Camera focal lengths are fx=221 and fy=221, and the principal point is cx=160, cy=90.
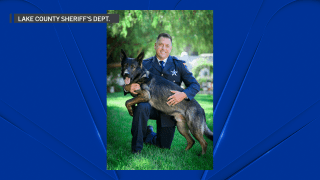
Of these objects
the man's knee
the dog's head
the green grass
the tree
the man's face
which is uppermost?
the tree

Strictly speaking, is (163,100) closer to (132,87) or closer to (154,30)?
(132,87)

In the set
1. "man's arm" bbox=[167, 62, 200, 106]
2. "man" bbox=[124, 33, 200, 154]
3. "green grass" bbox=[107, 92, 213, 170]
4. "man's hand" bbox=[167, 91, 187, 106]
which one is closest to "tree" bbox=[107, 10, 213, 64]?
"man" bbox=[124, 33, 200, 154]

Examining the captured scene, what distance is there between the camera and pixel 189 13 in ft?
11.2

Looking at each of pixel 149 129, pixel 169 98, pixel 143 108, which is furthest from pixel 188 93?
pixel 149 129

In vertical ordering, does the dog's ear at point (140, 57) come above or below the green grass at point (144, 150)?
above

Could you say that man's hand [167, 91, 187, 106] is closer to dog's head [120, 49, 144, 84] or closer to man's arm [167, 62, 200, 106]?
man's arm [167, 62, 200, 106]

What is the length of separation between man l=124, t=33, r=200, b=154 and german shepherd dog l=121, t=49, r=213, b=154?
6 centimetres

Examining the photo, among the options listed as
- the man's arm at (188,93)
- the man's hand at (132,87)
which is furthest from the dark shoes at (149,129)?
the man's hand at (132,87)

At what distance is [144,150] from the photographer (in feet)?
11.0

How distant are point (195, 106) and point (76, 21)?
7.19ft

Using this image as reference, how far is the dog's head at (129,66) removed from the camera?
3.27 metres

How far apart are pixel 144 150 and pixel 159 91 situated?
926 millimetres

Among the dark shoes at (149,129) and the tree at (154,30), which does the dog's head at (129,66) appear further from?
the dark shoes at (149,129)

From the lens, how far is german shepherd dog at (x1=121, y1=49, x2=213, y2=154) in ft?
10.8
